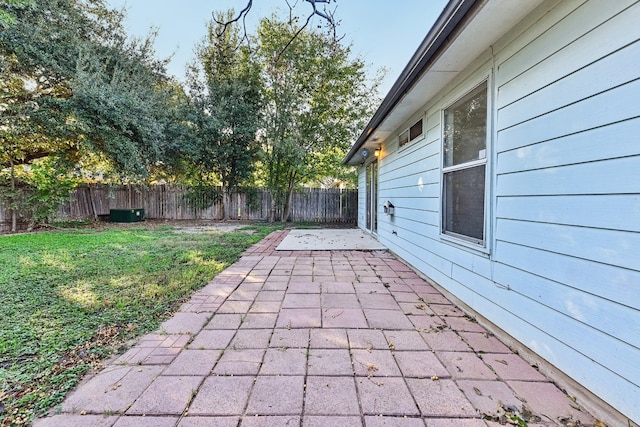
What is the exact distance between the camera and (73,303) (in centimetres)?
260

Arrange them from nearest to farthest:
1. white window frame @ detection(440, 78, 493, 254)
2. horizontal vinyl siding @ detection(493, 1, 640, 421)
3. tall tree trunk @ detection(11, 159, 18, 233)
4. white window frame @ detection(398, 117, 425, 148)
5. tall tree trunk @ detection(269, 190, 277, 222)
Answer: horizontal vinyl siding @ detection(493, 1, 640, 421) → white window frame @ detection(440, 78, 493, 254) → white window frame @ detection(398, 117, 425, 148) → tall tree trunk @ detection(11, 159, 18, 233) → tall tree trunk @ detection(269, 190, 277, 222)

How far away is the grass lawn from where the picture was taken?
1.54m

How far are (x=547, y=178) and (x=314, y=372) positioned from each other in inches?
68.5

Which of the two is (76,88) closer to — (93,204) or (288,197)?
(93,204)

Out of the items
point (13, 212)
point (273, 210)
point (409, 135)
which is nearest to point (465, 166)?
point (409, 135)

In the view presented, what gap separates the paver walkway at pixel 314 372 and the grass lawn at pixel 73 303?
183mm

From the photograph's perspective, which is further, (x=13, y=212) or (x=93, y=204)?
(x=93, y=204)

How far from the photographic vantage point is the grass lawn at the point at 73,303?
1539 millimetres

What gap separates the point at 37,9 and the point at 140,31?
2.79 metres

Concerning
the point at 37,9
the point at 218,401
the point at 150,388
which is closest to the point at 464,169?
the point at 218,401

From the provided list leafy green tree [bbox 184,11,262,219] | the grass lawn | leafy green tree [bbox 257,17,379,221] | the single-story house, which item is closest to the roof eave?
the single-story house

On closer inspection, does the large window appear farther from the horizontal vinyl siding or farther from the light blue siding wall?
the horizontal vinyl siding

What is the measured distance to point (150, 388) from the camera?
148 centimetres

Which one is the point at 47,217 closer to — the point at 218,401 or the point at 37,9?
the point at 37,9
